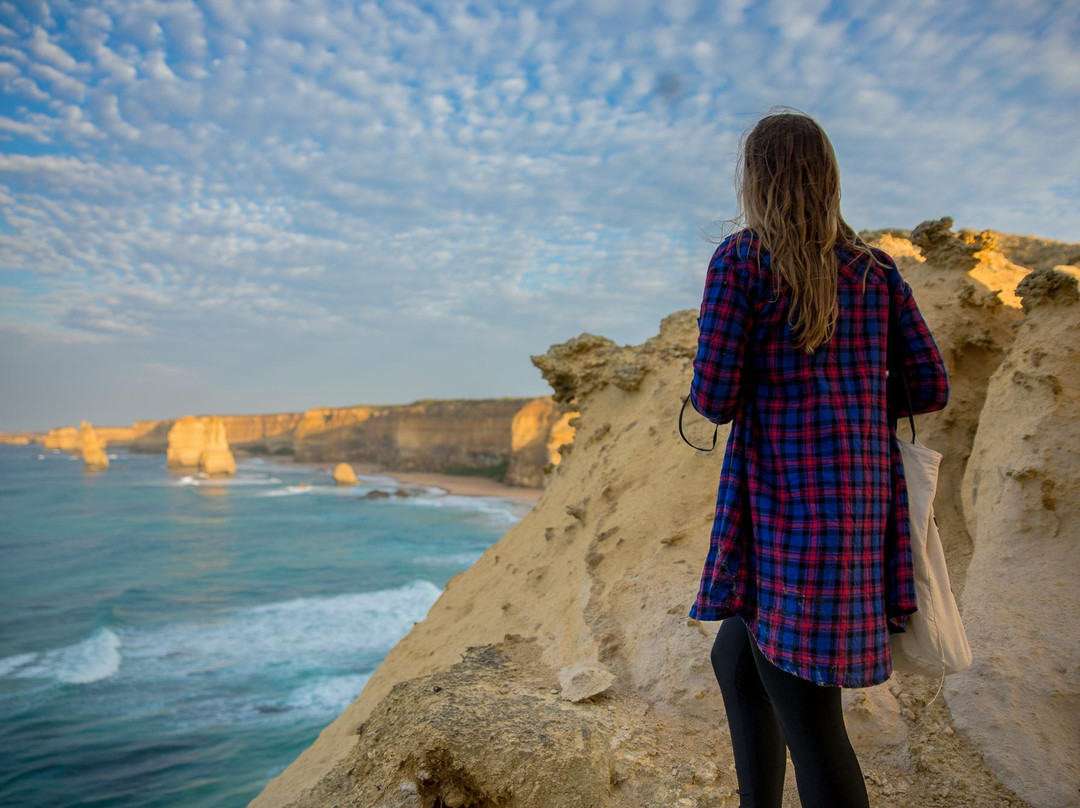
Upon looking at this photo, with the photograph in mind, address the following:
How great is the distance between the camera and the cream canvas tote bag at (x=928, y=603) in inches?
58.4

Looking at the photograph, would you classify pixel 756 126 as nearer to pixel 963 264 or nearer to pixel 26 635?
pixel 963 264

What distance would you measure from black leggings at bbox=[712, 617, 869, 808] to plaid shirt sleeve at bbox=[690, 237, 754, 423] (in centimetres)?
57

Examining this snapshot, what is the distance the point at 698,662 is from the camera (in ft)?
9.13

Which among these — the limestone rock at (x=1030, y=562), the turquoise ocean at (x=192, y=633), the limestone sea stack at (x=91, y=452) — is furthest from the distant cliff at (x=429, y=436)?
the limestone rock at (x=1030, y=562)

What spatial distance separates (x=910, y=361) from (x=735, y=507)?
53 centimetres

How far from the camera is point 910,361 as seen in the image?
1.60 metres

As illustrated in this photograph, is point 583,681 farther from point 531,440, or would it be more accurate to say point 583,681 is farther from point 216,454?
point 216,454

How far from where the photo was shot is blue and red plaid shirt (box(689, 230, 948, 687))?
4.66 ft

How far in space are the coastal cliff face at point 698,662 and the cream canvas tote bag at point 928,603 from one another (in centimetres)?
93

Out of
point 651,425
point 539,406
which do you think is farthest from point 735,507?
point 539,406

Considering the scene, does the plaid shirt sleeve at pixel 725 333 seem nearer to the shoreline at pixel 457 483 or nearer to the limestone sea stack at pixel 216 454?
the shoreline at pixel 457 483

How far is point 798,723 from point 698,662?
1.35 m

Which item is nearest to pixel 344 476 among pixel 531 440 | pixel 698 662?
pixel 531 440

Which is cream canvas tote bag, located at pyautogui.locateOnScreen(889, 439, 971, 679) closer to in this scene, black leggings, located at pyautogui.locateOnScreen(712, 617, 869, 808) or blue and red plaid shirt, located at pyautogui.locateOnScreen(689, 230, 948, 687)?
blue and red plaid shirt, located at pyautogui.locateOnScreen(689, 230, 948, 687)
